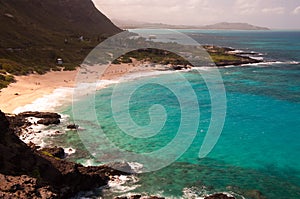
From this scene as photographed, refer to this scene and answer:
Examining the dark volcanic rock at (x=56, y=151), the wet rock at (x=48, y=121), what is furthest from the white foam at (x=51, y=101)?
the dark volcanic rock at (x=56, y=151)

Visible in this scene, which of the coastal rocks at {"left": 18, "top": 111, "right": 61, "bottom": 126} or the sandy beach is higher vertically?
the sandy beach

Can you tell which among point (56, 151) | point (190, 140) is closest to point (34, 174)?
point (56, 151)

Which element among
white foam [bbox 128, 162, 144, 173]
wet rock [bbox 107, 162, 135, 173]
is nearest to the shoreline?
wet rock [bbox 107, 162, 135, 173]

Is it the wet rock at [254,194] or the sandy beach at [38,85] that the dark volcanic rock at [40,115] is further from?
the wet rock at [254,194]

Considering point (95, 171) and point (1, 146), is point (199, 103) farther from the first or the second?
point (1, 146)

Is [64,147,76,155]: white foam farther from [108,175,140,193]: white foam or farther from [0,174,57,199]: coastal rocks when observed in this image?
[0,174,57,199]: coastal rocks

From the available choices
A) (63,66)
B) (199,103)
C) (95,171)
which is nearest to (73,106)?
(199,103)

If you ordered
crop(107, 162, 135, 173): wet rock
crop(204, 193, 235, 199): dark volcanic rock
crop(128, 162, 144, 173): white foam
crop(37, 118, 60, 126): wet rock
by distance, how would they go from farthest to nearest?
crop(37, 118, 60, 126): wet rock, crop(128, 162, 144, 173): white foam, crop(107, 162, 135, 173): wet rock, crop(204, 193, 235, 199): dark volcanic rock
